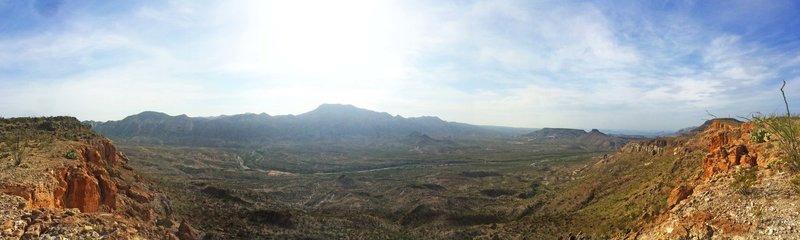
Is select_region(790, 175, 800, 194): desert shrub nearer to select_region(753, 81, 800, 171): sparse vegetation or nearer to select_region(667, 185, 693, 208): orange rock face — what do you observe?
select_region(753, 81, 800, 171): sparse vegetation

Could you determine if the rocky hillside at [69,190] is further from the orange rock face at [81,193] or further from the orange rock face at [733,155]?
the orange rock face at [733,155]

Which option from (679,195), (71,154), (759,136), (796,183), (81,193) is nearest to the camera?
(796,183)

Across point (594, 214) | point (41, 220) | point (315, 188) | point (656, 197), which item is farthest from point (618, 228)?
point (315, 188)

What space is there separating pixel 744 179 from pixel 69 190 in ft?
103

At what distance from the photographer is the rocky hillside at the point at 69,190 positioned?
1642 centimetres

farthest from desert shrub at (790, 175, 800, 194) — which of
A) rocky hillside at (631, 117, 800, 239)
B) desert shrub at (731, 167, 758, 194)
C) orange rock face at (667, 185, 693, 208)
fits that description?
orange rock face at (667, 185, 693, 208)

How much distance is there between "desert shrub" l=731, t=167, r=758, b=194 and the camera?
1822 centimetres

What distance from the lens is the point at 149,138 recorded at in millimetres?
186875

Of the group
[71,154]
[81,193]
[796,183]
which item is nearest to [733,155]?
[796,183]

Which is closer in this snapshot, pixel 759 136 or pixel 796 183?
pixel 796 183

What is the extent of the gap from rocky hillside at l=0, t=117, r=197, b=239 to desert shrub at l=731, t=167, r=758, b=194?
2511 cm

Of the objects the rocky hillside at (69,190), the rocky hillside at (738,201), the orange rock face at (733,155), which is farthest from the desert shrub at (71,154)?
the orange rock face at (733,155)

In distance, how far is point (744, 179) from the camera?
18938 mm

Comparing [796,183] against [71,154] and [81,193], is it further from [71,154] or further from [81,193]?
[71,154]
